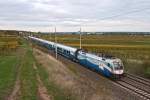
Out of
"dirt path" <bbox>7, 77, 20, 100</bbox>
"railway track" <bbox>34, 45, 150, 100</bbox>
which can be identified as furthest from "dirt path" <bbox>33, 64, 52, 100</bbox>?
"railway track" <bbox>34, 45, 150, 100</bbox>

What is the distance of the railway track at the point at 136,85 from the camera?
26453mm

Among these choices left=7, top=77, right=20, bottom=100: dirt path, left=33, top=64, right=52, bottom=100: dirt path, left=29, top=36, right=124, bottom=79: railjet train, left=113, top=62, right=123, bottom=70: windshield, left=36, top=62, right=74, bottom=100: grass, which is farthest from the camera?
left=113, top=62, right=123, bottom=70: windshield

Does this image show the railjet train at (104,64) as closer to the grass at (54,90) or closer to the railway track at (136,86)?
the railway track at (136,86)

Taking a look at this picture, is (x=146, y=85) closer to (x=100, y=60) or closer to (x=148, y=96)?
(x=148, y=96)

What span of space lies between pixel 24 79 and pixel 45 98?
10029 mm

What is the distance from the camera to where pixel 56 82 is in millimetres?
30922

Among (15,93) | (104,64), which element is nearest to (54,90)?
(15,93)

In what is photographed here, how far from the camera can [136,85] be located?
30.8 m

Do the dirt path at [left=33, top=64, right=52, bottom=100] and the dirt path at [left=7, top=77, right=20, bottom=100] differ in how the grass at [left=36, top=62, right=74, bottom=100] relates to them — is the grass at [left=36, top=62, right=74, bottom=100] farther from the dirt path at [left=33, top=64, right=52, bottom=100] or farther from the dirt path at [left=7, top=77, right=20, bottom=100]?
the dirt path at [left=7, top=77, right=20, bottom=100]

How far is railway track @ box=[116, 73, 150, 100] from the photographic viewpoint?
26.5 metres

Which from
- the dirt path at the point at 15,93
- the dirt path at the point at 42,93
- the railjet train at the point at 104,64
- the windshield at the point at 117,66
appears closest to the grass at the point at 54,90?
the dirt path at the point at 42,93

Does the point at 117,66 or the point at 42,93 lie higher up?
the point at 117,66

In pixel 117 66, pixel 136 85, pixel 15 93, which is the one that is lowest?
pixel 136 85

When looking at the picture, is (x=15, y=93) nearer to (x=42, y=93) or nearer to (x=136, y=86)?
(x=42, y=93)
